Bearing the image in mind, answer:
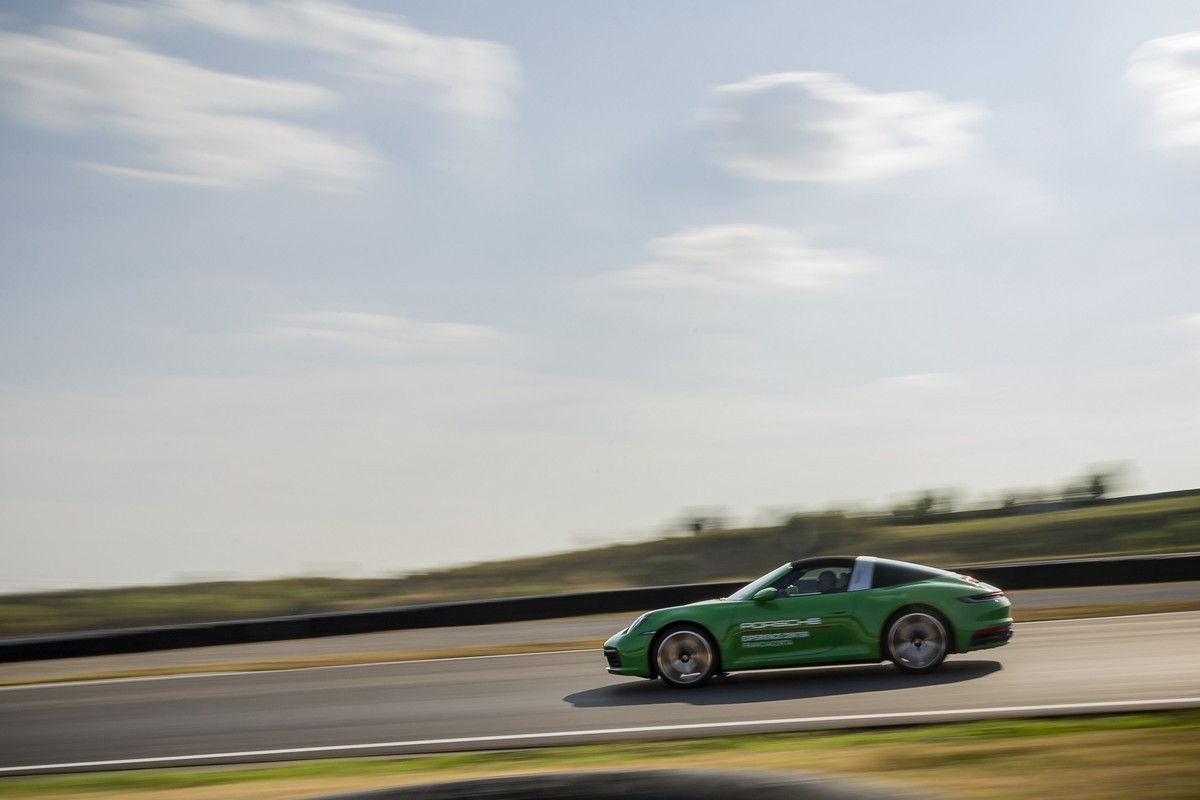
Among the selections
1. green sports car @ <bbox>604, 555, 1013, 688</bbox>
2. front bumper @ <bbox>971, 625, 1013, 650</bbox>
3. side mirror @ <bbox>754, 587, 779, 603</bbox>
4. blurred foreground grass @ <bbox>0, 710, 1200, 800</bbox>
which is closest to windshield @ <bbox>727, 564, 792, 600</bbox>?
green sports car @ <bbox>604, 555, 1013, 688</bbox>

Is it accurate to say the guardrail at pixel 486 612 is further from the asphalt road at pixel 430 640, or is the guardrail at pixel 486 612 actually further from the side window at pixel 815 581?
the side window at pixel 815 581

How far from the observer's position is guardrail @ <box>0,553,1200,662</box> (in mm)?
21641

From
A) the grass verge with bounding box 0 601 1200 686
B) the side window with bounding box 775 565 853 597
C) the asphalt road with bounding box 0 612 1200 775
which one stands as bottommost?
the grass verge with bounding box 0 601 1200 686

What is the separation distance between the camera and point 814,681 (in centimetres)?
1117

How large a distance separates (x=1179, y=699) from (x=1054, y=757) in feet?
8.36

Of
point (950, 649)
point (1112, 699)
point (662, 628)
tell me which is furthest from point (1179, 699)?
point (662, 628)

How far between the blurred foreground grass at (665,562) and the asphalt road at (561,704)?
1757 centimetres

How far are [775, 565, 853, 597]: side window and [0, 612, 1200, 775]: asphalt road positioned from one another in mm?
864

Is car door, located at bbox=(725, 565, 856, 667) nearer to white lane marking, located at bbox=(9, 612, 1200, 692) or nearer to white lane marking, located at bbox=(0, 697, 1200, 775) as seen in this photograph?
white lane marking, located at bbox=(0, 697, 1200, 775)

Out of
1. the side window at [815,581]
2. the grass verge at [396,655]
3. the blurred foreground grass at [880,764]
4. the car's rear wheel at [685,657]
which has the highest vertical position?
the side window at [815,581]

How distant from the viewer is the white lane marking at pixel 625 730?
872 centimetres

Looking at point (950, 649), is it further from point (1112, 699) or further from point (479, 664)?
point (479, 664)

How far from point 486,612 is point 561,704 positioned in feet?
43.4

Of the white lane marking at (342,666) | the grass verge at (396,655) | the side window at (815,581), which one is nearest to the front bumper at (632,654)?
the side window at (815,581)
